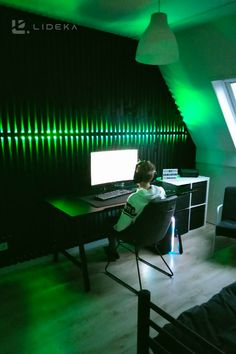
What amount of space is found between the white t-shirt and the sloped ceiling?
1645 millimetres

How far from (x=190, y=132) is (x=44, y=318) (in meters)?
3.21

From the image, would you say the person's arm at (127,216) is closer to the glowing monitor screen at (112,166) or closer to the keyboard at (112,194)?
the keyboard at (112,194)

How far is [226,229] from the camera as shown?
122 inches

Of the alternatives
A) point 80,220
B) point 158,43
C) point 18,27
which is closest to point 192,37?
point 158,43

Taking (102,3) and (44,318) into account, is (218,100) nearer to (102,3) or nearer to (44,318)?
(102,3)

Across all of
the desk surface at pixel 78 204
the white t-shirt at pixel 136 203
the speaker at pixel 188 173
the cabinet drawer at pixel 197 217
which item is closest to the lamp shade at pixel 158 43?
the white t-shirt at pixel 136 203

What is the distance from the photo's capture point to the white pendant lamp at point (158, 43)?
1927 mm

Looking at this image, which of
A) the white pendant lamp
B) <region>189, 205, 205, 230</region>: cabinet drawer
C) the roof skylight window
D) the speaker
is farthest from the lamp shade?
<region>189, 205, 205, 230</region>: cabinet drawer

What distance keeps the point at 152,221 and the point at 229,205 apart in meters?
1.55

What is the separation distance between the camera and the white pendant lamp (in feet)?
6.32

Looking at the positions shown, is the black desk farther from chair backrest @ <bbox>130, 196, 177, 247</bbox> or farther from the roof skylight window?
the roof skylight window

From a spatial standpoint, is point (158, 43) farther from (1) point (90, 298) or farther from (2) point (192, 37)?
(1) point (90, 298)

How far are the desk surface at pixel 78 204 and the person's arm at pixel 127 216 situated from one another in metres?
0.15

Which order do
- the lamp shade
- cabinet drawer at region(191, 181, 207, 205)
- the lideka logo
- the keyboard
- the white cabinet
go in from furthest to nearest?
1. cabinet drawer at region(191, 181, 207, 205)
2. the white cabinet
3. the keyboard
4. the lideka logo
5. the lamp shade
